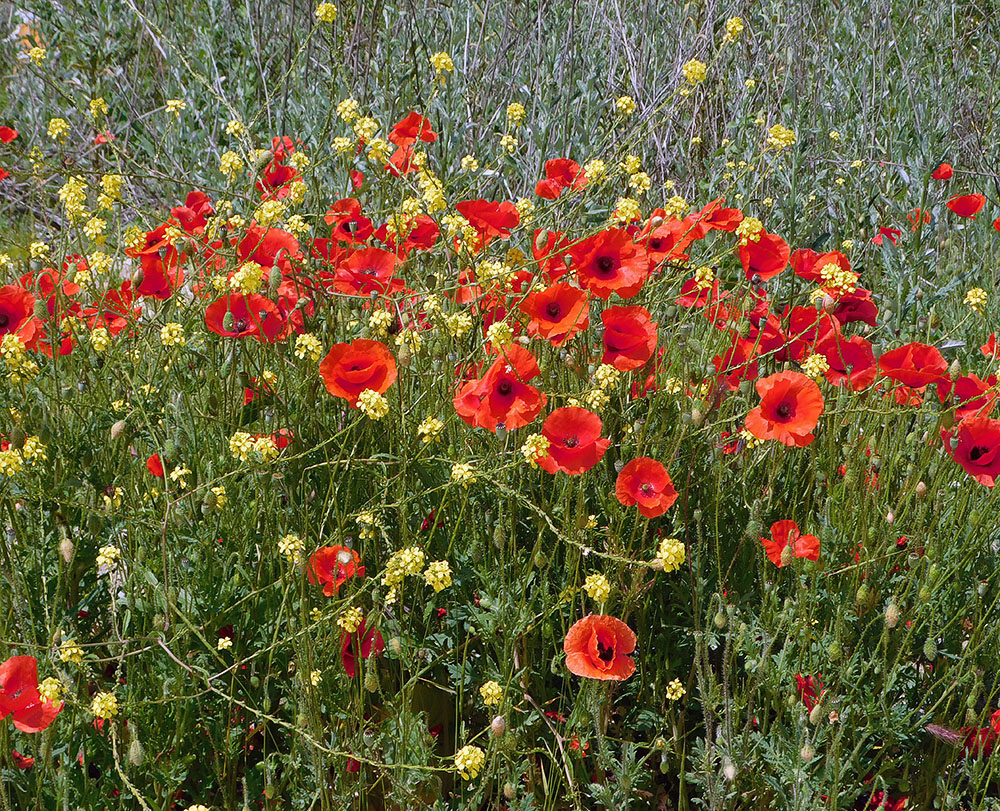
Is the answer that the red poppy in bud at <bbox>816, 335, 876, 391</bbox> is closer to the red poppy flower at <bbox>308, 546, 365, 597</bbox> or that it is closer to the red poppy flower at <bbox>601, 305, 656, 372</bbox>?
the red poppy flower at <bbox>601, 305, 656, 372</bbox>

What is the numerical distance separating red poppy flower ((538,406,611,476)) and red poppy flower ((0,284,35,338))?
1053 mm

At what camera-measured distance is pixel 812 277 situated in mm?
2186

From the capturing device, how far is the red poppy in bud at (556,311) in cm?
189

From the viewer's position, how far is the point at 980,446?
5.85 feet

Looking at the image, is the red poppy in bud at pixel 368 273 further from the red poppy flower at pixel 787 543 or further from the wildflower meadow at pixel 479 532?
the red poppy flower at pixel 787 543

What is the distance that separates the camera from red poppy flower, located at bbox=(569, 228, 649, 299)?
6.42 ft

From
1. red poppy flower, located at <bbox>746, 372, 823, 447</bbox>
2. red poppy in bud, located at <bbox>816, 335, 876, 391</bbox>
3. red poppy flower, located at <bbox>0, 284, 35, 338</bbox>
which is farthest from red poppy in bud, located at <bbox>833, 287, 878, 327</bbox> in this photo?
red poppy flower, located at <bbox>0, 284, 35, 338</bbox>

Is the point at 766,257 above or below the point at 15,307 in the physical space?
below

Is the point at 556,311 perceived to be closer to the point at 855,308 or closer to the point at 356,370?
the point at 356,370

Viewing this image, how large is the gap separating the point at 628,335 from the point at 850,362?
Answer: 0.51 metres

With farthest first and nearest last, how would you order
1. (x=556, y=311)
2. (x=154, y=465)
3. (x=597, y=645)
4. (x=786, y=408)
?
1. (x=154, y=465)
2. (x=556, y=311)
3. (x=786, y=408)
4. (x=597, y=645)

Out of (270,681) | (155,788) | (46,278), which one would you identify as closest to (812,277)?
(270,681)

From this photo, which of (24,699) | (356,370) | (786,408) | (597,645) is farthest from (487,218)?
(24,699)

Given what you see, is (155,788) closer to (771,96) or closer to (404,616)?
(404,616)
